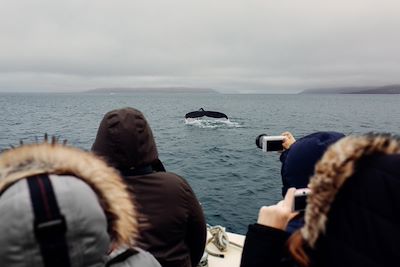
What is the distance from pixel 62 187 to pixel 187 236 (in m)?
2.46

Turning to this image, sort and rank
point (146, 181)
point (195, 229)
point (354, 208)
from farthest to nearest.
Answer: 1. point (195, 229)
2. point (146, 181)
3. point (354, 208)

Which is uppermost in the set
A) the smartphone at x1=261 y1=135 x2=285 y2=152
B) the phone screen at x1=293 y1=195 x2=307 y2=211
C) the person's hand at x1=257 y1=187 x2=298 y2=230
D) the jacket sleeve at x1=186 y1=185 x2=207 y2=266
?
the smartphone at x1=261 y1=135 x2=285 y2=152

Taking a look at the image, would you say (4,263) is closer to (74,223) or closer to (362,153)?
(74,223)

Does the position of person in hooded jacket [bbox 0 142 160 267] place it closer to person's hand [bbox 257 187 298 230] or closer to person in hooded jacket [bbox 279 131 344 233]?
person's hand [bbox 257 187 298 230]

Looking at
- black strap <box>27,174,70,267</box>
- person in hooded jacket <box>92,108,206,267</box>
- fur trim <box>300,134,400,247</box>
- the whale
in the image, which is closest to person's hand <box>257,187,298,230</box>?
fur trim <box>300,134,400,247</box>

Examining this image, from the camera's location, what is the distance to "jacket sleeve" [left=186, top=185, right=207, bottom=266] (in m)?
3.52

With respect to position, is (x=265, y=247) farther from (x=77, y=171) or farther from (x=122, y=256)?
(x=77, y=171)

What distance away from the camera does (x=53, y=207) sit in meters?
1.44

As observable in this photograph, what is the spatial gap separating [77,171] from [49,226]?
33 centimetres

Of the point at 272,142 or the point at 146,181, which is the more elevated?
the point at 272,142

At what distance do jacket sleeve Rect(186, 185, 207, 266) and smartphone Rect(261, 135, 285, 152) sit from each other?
2.95 ft

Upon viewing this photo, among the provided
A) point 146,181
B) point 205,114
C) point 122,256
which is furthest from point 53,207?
point 205,114

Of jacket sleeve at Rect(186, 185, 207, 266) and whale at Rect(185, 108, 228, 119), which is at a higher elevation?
jacket sleeve at Rect(186, 185, 207, 266)

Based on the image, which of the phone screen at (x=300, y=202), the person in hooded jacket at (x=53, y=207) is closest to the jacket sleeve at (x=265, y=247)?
the phone screen at (x=300, y=202)
